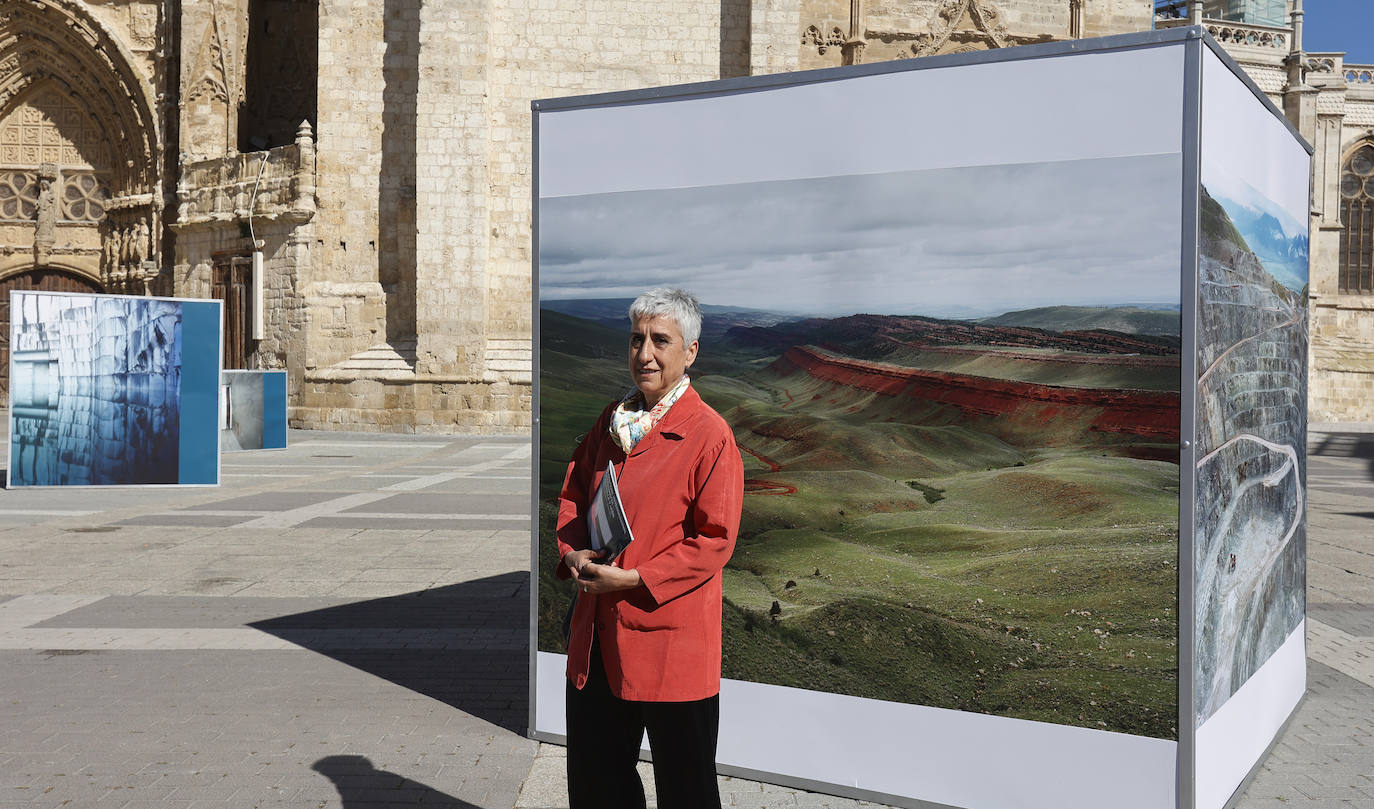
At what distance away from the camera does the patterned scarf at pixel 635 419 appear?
2986 millimetres

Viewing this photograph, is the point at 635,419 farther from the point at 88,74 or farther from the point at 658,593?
the point at 88,74

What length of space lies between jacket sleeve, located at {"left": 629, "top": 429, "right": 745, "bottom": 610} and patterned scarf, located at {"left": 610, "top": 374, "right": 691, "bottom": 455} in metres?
0.17

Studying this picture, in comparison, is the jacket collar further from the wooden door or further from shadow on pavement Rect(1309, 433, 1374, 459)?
the wooden door

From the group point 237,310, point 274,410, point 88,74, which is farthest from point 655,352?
point 88,74

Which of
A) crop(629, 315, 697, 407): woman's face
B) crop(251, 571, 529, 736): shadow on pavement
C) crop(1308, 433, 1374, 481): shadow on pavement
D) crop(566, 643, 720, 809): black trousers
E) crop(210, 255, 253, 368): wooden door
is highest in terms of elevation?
crop(210, 255, 253, 368): wooden door

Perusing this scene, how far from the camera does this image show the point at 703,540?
9.41 feet

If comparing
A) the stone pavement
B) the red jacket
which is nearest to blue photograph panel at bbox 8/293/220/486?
the stone pavement

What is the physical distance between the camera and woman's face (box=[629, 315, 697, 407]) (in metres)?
2.99

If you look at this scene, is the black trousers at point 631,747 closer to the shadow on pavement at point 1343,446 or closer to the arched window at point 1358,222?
the shadow on pavement at point 1343,446

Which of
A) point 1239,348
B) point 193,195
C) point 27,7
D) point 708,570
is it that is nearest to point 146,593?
point 708,570

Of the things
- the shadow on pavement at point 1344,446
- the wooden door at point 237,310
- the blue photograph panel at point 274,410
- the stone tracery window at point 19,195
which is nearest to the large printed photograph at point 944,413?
the blue photograph panel at point 274,410

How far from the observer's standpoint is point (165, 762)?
4.39 m

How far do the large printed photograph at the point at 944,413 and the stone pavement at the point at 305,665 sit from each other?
2.53ft

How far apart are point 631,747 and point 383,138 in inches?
965
